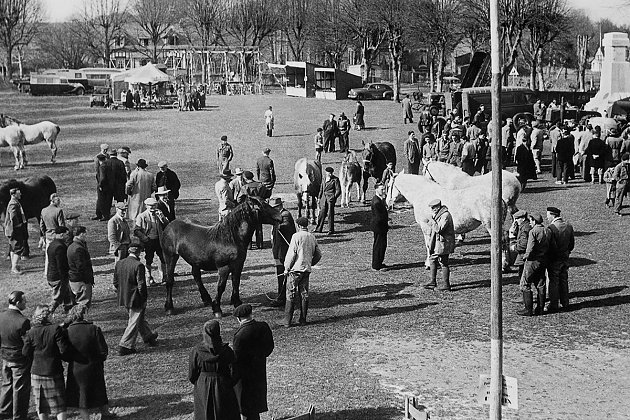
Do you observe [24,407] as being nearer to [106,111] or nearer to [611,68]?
[611,68]

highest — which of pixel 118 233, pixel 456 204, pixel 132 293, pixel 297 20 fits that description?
pixel 297 20

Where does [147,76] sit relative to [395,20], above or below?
below

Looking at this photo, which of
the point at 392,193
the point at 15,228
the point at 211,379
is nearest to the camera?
the point at 211,379

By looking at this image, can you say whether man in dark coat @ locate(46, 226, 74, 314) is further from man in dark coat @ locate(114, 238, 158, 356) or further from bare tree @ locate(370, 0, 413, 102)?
bare tree @ locate(370, 0, 413, 102)

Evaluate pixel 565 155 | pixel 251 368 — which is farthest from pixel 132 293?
pixel 565 155

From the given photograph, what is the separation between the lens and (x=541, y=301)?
1441cm

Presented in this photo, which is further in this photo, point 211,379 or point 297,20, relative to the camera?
point 297,20

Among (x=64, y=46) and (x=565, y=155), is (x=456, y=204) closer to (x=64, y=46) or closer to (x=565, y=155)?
(x=565, y=155)

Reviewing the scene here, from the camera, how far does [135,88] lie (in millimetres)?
61594

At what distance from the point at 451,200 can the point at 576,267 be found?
278cm

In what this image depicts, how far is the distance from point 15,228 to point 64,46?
104971 mm

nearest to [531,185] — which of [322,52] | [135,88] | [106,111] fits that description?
[106,111]

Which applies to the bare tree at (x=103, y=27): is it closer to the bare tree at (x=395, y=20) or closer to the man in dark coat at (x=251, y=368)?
the bare tree at (x=395, y=20)

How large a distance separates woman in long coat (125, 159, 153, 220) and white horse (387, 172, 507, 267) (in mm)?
5719
